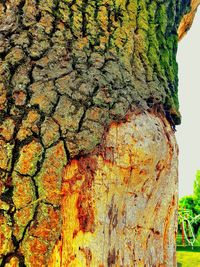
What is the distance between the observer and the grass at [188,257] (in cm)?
661

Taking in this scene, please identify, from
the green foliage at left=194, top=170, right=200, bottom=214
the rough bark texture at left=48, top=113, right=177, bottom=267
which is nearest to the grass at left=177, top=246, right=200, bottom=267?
the green foliage at left=194, top=170, right=200, bottom=214

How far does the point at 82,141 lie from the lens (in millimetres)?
942

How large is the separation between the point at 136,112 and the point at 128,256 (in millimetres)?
356

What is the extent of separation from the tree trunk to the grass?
232 inches

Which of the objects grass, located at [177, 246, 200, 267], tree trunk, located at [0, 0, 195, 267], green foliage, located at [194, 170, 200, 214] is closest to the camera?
tree trunk, located at [0, 0, 195, 267]

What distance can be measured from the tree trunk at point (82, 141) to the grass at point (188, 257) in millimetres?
5882

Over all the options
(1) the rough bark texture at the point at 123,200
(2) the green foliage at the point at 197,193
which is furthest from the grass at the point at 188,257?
(1) the rough bark texture at the point at 123,200

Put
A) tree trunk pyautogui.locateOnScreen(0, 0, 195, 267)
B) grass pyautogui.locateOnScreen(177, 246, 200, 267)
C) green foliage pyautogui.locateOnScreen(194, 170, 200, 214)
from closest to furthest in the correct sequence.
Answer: tree trunk pyautogui.locateOnScreen(0, 0, 195, 267) → grass pyautogui.locateOnScreen(177, 246, 200, 267) → green foliage pyautogui.locateOnScreen(194, 170, 200, 214)

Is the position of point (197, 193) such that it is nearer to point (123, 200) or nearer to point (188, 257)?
point (188, 257)

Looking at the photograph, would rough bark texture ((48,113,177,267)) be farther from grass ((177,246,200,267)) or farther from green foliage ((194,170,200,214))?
green foliage ((194,170,200,214))

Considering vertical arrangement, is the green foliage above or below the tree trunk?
above

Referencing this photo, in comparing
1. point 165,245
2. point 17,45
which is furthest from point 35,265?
point 17,45

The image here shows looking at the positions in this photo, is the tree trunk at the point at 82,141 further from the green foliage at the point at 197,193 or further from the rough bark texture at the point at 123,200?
the green foliage at the point at 197,193

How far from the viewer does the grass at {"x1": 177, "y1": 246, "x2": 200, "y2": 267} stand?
6605 mm
